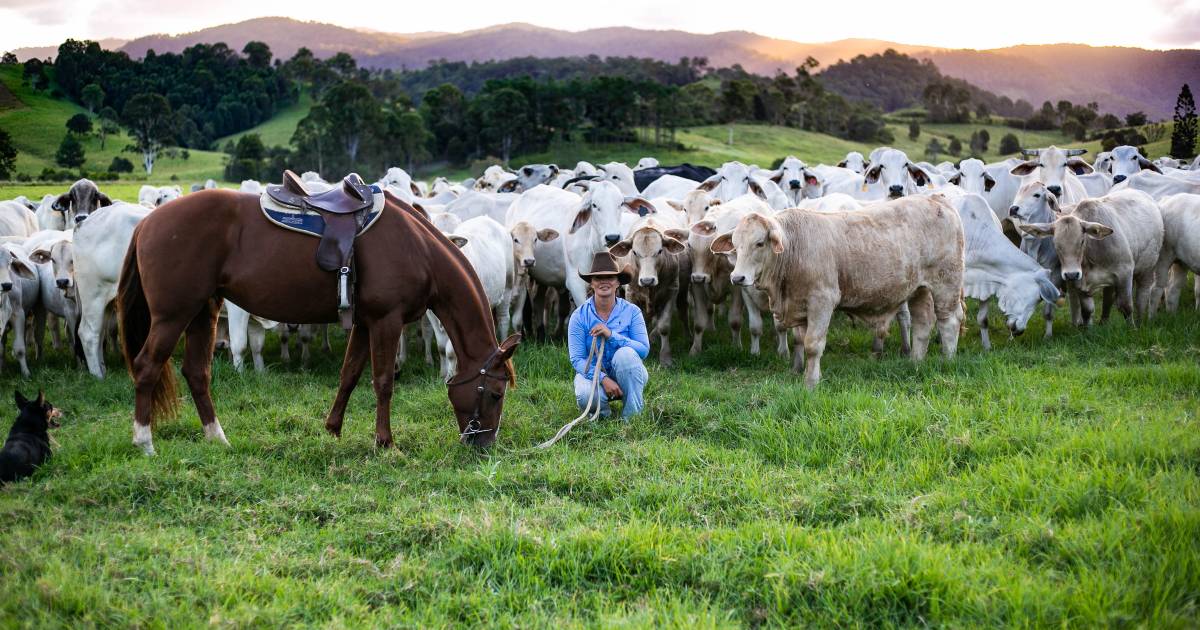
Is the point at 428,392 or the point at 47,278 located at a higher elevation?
the point at 47,278

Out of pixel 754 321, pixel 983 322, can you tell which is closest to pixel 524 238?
pixel 754 321

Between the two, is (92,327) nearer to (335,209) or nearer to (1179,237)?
(335,209)

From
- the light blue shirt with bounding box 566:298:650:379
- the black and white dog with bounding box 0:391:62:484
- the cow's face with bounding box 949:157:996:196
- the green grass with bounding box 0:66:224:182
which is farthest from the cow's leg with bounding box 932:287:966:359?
the green grass with bounding box 0:66:224:182

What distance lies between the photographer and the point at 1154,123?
2942 cm

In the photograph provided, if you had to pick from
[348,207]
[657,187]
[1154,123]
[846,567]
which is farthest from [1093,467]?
[1154,123]

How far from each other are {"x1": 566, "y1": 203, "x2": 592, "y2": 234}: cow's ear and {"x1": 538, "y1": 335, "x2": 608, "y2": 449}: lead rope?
3.66 m

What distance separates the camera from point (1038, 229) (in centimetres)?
1084

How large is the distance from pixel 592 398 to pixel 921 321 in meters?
4.13

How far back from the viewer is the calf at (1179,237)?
11.0 m

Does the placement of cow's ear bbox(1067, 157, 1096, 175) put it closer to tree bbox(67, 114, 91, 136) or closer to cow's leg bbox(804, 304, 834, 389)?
cow's leg bbox(804, 304, 834, 389)

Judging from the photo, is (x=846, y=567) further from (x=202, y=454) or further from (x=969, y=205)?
(x=969, y=205)

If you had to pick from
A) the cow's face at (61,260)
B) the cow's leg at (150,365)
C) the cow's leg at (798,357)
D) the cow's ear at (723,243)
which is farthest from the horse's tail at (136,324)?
the cow's leg at (798,357)

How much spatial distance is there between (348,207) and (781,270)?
159 inches

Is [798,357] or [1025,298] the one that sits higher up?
[1025,298]
